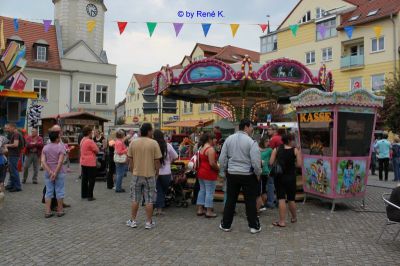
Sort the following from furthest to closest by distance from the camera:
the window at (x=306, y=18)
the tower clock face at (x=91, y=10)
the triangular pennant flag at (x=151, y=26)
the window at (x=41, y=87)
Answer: the window at (x=306, y=18), the tower clock face at (x=91, y=10), the window at (x=41, y=87), the triangular pennant flag at (x=151, y=26)

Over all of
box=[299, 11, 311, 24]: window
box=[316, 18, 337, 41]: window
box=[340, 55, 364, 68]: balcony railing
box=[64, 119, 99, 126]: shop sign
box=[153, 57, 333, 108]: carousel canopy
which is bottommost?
box=[64, 119, 99, 126]: shop sign

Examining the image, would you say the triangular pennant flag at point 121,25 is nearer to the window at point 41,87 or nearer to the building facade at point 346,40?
the building facade at point 346,40

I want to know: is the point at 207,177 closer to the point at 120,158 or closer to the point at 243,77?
the point at 243,77

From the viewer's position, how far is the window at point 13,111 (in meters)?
16.0

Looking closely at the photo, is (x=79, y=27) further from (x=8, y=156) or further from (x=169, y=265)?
(x=169, y=265)

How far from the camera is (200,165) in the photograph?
7.47m

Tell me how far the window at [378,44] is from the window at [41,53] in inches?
1060

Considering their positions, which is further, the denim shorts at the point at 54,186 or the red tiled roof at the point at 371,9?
the red tiled roof at the point at 371,9

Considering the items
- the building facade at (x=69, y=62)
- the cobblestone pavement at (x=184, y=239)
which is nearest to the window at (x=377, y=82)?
the building facade at (x=69, y=62)

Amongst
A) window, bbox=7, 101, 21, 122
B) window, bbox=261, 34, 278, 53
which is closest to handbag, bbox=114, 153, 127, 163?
window, bbox=7, 101, 21, 122

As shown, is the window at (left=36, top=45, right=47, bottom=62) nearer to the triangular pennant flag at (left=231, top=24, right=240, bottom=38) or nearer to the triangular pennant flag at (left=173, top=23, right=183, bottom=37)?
the triangular pennant flag at (left=173, top=23, right=183, bottom=37)

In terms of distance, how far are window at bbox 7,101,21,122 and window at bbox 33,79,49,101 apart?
1600cm

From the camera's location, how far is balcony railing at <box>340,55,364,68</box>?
2994 centimetres

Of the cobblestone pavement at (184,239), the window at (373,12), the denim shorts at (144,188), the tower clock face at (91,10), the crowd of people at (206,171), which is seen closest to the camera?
the cobblestone pavement at (184,239)
